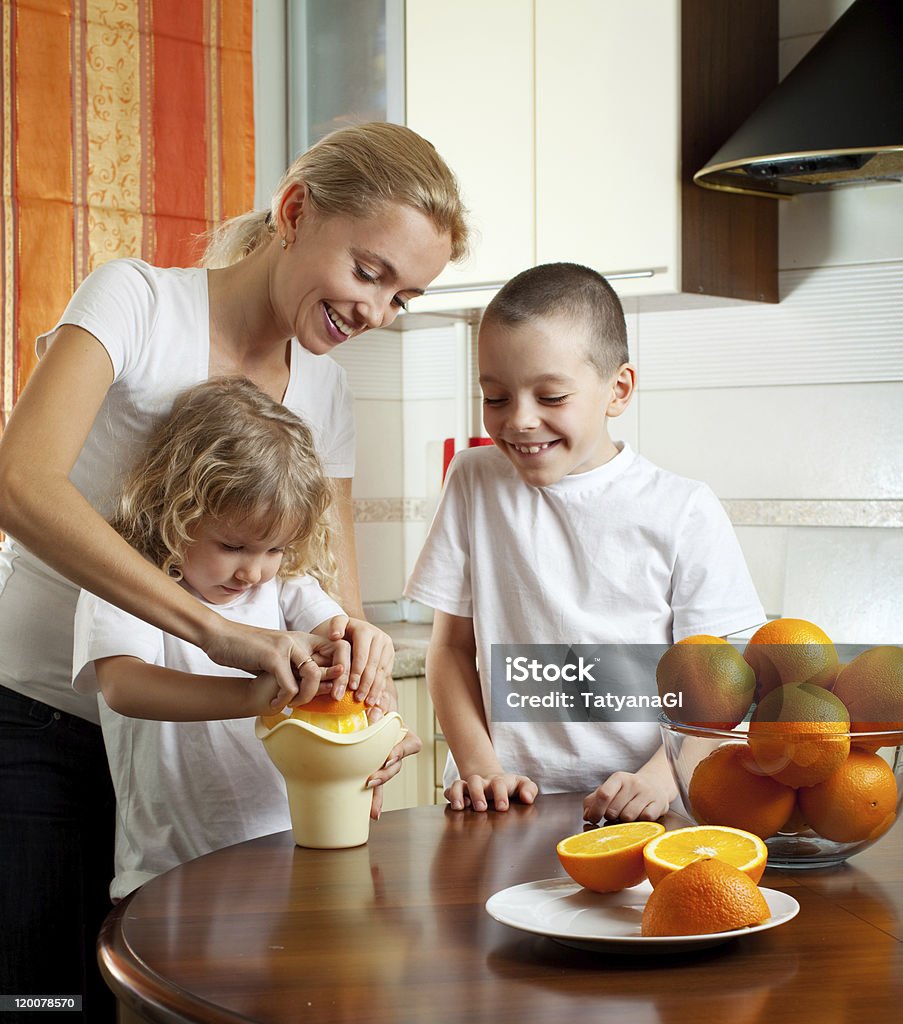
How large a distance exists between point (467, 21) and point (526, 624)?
5.51ft

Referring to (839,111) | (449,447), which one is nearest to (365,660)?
(839,111)

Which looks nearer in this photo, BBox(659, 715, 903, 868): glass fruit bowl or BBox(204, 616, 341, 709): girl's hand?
BBox(659, 715, 903, 868): glass fruit bowl

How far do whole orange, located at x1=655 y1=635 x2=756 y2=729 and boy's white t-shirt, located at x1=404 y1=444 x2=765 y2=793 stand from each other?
1.42ft

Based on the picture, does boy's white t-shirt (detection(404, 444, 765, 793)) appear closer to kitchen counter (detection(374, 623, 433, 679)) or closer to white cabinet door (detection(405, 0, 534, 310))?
kitchen counter (detection(374, 623, 433, 679))

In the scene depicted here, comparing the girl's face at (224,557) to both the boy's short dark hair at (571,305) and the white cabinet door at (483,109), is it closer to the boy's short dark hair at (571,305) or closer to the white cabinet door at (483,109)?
the boy's short dark hair at (571,305)

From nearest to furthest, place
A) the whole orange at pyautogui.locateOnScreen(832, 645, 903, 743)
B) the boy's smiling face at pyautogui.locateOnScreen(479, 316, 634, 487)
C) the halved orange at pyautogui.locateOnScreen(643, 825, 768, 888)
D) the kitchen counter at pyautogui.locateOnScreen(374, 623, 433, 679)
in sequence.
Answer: the halved orange at pyautogui.locateOnScreen(643, 825, 768, 888)
the whole orange at pyautogui.locateOnScreen(832, 645, 903, 743)
the boy's smiling face at pyautogui.locateOnScreen(479, 316, 634, 487)
the kitchen counter at pyautogui.locateOnScreen(374, 623, 433, 679)

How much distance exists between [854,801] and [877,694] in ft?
0.26

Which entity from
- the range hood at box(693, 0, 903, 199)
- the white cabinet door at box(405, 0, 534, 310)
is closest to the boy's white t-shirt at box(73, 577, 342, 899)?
the range hood at box(693, 0, 903, 199)

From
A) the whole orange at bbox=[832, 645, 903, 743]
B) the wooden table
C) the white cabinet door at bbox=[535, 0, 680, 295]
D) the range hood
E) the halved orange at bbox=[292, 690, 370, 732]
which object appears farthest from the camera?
the white cabinet door at bbox=[535, 0, 680, 295]

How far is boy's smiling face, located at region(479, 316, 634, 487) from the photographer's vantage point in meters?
1.44

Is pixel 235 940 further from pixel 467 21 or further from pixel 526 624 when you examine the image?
pixel 467 21

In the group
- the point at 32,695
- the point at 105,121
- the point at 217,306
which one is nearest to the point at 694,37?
the point at 105,121

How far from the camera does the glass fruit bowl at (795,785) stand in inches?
36.3

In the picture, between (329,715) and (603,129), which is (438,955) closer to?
(329,715)
